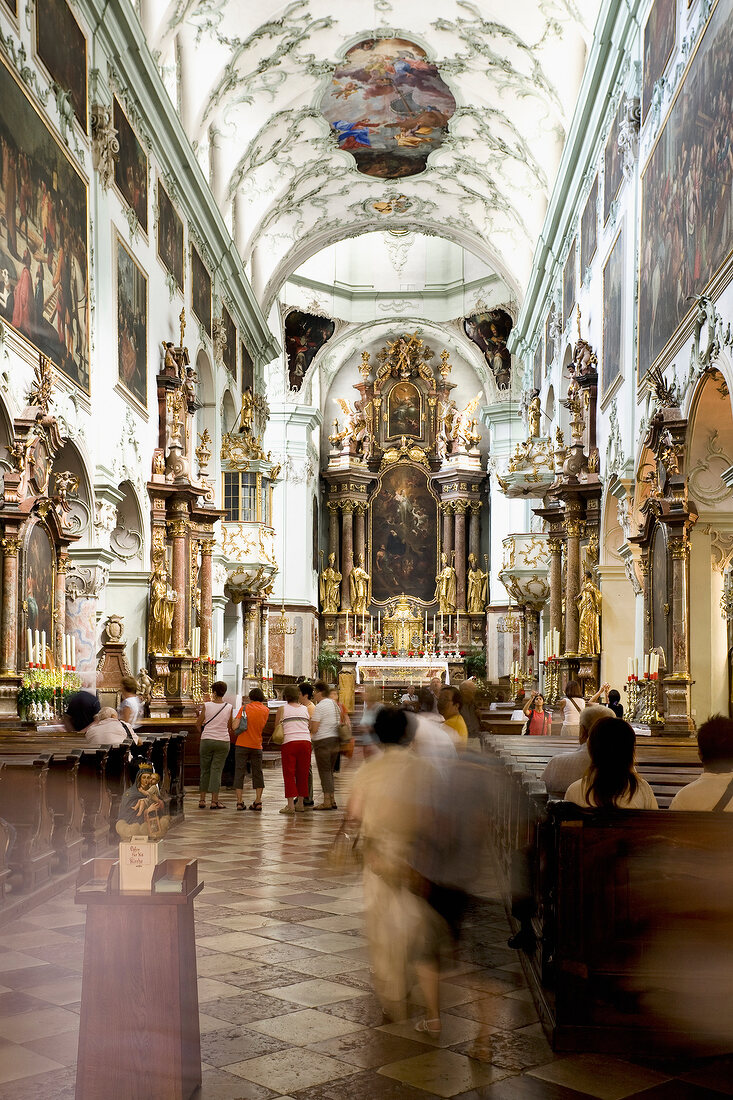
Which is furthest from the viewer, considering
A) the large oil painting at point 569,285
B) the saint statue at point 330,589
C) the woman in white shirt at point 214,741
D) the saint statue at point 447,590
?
the saint statue at point 330,589

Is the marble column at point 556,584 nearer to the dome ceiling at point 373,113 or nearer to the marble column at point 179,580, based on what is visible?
the marble column at point 179,580

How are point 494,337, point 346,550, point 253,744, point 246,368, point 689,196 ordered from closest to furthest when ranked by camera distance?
point 689,196 < point 253,744 < point 246,368 < point 494,337 < point 346,550

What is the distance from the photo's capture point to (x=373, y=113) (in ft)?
83.0

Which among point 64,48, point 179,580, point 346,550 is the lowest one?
point 179,580

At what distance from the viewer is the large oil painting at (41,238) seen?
38.3 ft

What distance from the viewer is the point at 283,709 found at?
39.3ft

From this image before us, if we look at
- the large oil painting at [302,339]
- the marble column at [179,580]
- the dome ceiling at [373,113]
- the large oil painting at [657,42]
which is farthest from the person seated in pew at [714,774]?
the large oil painting at [302,339]

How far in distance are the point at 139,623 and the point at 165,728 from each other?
2722mm

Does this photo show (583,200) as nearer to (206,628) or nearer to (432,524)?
(206,628)

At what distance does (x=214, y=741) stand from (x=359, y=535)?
87.7 feet

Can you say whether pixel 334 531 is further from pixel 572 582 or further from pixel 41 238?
pixel 41 238

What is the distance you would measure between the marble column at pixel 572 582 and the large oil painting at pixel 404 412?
21820 mm

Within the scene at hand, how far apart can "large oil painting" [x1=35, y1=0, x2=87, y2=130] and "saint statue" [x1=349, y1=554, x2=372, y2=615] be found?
81.2 feet

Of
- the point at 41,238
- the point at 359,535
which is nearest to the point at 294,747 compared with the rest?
the point at 41,238
